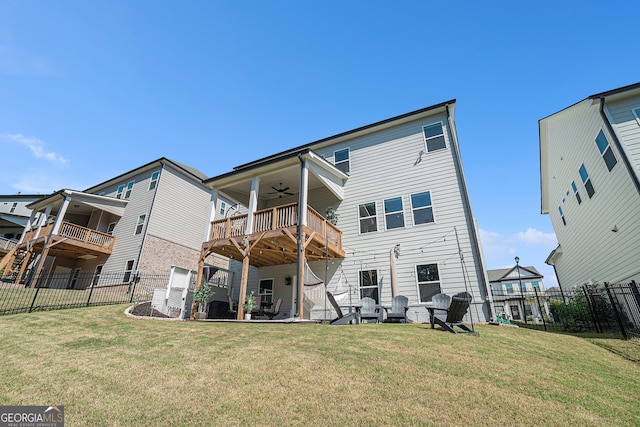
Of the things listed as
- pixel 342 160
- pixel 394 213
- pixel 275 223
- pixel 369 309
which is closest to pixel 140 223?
pixel 275 223

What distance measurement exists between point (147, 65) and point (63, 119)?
4099 mm

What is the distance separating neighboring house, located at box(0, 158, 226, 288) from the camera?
61.6 ft

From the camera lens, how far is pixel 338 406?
3.31m

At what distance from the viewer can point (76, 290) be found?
59.1ft

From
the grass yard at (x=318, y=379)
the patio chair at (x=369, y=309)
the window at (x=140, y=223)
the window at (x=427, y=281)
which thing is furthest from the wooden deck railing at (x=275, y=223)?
the window at (x=140, y=223)

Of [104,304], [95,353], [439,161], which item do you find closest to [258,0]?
[439,161]

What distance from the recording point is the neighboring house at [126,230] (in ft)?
61.6

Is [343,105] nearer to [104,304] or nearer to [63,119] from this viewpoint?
[63,119]

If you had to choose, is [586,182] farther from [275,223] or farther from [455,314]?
[275,223]

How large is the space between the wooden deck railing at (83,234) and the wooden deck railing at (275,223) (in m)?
12.8

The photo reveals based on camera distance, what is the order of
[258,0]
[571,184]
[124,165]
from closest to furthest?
[258,0]
[571,184]
[124,165]

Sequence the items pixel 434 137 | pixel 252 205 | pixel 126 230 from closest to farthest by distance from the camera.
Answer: pixel 252 205
pixel 434 137
pixel 126 230

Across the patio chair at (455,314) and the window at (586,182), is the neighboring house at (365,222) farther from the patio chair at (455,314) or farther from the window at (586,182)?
the window at (586,182)

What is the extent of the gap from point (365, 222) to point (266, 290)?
6.16 metres
